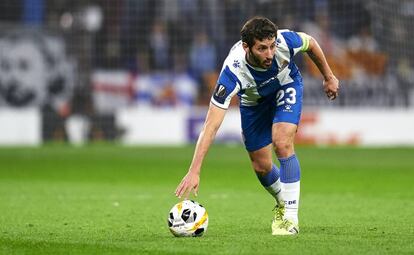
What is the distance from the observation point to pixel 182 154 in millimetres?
24297

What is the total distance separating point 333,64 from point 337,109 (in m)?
1.26

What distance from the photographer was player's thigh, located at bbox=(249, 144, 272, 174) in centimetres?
994

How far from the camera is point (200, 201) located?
13.4 m

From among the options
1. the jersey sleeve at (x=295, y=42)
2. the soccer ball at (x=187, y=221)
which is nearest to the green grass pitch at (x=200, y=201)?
the soccer ball at (x=187, y=221)

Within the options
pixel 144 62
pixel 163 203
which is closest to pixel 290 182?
pixel 163 203

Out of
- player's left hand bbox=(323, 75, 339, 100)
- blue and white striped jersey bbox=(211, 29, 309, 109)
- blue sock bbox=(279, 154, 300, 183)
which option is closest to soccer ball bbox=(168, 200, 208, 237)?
blue sock bbox=(279, 154, 300, 183)

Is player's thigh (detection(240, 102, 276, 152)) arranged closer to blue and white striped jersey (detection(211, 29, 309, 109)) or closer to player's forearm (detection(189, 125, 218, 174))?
blue and white striped jersey (detection(211, 29, 309, 109))

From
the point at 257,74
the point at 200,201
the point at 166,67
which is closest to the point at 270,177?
the point at 257,74

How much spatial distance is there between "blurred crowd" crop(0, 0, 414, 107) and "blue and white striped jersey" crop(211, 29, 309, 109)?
715 inches

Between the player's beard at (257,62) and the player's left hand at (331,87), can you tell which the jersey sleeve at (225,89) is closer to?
the player's beard at (257,62)

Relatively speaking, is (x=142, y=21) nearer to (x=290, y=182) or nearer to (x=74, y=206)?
(x=74, y=206)

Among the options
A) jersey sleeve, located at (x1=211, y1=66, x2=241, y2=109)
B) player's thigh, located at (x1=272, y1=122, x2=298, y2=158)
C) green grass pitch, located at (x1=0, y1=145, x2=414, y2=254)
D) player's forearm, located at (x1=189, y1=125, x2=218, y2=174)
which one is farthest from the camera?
player's thigh, located at (x1=272, y1=122, x2=298, y2=158)

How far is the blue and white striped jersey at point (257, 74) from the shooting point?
9.09 m

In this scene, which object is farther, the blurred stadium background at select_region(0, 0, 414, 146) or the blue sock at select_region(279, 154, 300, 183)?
the blurred stadium background at select_region(0, 0, 414, 146)
